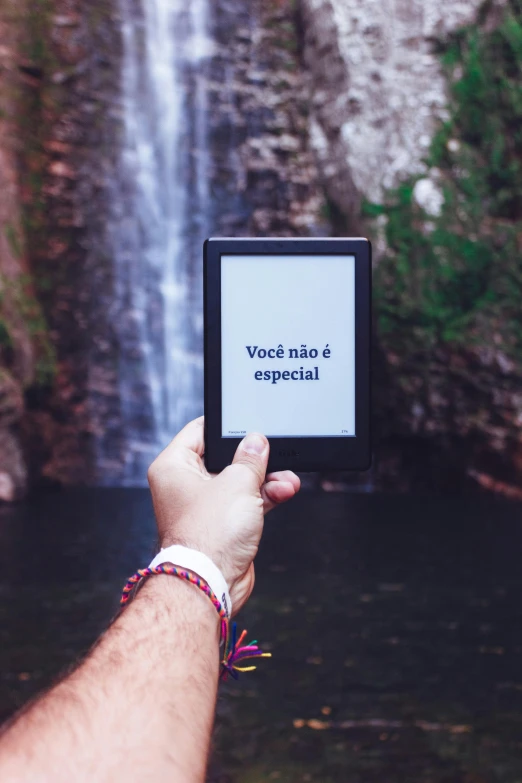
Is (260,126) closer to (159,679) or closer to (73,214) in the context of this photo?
(73,214)

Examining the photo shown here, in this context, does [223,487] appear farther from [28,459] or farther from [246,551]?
[28,459]

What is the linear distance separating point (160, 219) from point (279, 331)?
1196cm

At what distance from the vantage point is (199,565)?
1.21 meters

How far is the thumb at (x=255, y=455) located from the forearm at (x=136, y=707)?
0.28 m

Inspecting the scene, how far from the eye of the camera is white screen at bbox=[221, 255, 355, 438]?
1.47m

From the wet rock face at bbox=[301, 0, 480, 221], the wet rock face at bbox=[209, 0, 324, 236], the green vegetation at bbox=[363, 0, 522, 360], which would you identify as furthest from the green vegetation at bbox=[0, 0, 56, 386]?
the green vegetation at bbox=[363, 0, 522, 360]

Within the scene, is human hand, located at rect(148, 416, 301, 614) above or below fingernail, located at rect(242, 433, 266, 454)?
below

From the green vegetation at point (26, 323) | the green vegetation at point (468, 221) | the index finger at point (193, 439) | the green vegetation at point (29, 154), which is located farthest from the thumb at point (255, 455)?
the green vegetation at point (29, 154)

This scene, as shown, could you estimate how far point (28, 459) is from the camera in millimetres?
11125

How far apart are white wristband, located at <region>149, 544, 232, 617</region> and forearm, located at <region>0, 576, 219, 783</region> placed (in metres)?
0.03

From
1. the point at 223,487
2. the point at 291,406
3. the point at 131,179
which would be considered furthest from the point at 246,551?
the point at 131,179

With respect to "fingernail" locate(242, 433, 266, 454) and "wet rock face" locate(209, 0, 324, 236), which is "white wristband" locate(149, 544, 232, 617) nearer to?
"fingernail" locate(242, 433, 266, 454)

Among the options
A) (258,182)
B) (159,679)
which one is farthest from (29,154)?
(159,679)

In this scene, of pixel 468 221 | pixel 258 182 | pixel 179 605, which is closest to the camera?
pixel 179 605
